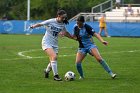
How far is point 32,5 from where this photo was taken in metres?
70.8

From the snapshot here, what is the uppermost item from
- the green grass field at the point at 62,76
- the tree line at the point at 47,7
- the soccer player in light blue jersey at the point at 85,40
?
the soccer player in light blue jersey at the point at 85,40

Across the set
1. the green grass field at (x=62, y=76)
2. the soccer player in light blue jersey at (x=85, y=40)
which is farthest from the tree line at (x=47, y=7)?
the soccer player in light blue jersey at (x=85, y=40)

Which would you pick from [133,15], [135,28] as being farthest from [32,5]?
[135,28]

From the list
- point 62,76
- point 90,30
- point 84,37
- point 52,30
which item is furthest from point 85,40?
point 62,76

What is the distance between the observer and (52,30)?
573 inches

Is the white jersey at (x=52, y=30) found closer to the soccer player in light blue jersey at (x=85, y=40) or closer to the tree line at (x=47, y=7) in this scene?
the soccer player in light blue jersey at (x=85, y=40)

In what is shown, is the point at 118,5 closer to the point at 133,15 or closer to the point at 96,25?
the point at 133,15

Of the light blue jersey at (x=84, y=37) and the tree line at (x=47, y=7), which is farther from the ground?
the light blue jersey at (x=84, y=37)

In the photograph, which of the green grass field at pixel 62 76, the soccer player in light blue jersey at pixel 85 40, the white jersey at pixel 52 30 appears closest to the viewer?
the green grass field at pixel 62 76

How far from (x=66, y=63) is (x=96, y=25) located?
2741cm

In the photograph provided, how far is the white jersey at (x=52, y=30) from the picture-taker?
14523mm

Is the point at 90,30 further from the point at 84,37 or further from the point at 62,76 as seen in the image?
the point at 62,76

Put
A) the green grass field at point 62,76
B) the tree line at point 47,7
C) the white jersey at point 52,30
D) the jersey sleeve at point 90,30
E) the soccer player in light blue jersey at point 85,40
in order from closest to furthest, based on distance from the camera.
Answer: the green grass field at point 62,76 < the jersey sleeve at point 90,30 < the soccer player in light blue jersey at point 85,40 < the white jersey at point 52,30 < the tree line at point 47,7

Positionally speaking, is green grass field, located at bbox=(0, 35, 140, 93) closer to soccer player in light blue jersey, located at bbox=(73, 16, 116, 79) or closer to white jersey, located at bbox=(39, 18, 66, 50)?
soccer player in light blue jersey, located at bbox=(73, 16, 116, 79)
